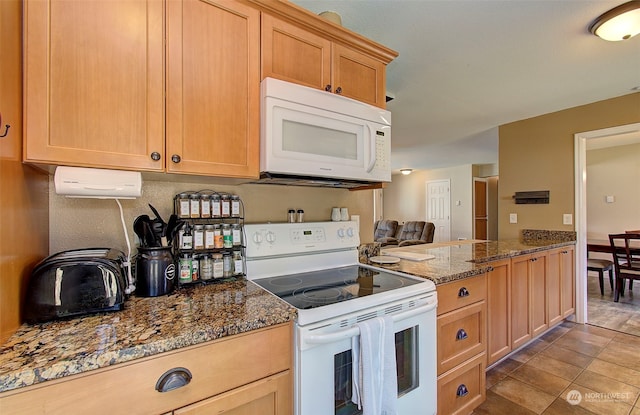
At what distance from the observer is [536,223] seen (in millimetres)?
3418

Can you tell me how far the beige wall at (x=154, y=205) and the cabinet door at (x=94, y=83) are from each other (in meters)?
0.35

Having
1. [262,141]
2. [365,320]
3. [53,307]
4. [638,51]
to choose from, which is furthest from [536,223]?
[53,307]

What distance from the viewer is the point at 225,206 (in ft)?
4.79

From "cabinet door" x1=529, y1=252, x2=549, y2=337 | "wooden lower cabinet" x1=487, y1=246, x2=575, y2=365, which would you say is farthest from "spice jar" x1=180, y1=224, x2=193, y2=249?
"cabinet door" x1=529, y1=252, x2=549, y2=337

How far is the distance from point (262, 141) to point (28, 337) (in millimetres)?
993

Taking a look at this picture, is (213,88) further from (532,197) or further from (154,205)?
(532,197)

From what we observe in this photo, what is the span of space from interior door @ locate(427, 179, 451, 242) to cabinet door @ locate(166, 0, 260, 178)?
23.0 ft

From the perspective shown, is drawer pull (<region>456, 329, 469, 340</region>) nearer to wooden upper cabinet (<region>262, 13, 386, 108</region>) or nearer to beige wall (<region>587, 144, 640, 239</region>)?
wooden upper cabinet (<region>262, 13, 386, 108</region>)

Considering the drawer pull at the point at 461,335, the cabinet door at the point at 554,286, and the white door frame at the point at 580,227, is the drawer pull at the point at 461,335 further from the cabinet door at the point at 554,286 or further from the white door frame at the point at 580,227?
the white door frame at the point at 580,227

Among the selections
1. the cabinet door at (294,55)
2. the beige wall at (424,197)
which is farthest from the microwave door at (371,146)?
the beige wall at (424,197)

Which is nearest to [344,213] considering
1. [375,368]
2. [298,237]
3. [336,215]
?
[336,215]

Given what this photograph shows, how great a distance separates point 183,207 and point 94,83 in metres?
0.58

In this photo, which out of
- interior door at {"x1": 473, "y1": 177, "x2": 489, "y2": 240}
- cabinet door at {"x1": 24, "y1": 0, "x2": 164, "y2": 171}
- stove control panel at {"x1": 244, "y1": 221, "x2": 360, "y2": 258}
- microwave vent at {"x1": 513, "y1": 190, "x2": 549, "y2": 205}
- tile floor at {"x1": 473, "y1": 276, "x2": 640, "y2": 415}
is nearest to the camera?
cabinet door at {"x1": 24, "y1": 0, "x2": 164, "y2": 171}

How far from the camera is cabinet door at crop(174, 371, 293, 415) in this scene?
0.85 metres
